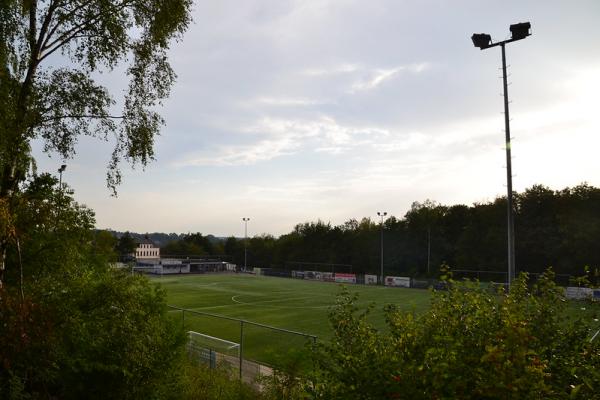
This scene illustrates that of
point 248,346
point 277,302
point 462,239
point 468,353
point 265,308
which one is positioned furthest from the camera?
point 462,239

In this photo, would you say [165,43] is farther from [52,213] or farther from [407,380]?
[407,380]

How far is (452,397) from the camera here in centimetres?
431

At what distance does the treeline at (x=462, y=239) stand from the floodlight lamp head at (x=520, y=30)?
5733 cm

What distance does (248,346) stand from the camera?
2566cm

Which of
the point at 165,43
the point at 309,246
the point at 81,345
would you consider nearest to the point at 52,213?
the point at 81,345

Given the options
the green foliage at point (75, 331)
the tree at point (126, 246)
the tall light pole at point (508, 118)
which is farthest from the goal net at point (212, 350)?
the tree at point (126, 246)

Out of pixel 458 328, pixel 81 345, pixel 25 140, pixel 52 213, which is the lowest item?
pixel 81 345

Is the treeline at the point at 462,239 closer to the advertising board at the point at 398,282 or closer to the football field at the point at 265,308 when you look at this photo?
the advertising board at the point at 398,282

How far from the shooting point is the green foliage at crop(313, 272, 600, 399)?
4.04 metres

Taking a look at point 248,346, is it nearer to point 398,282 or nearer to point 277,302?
point 277,302

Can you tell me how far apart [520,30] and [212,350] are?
57.6 ft

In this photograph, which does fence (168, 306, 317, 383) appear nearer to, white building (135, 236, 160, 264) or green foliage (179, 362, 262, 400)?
green foliage (179, 362, 262, 400)

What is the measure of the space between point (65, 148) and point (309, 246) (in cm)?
10072

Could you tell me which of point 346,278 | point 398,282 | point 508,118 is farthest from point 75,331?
point 346,278
